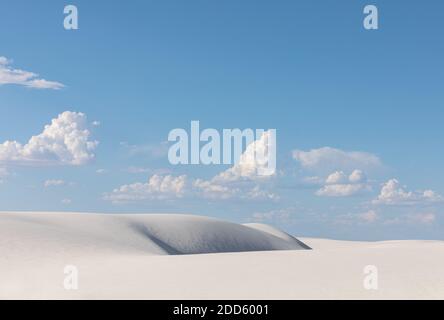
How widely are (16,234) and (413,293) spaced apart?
37.9m

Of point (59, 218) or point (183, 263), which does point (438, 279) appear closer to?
point (183, 263)

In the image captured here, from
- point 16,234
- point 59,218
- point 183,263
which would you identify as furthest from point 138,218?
point 183,263

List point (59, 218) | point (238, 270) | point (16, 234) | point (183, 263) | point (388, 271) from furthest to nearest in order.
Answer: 1. point (59, 218)
2. point (16, 234)
3. point (183, 263)
4. point (238, 270)
5. point (388, 271)

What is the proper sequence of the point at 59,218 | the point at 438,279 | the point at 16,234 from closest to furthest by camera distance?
1. the point at 438,279
2. the point at 16,234
3. the point at 59,218

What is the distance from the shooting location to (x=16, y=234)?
163ft
